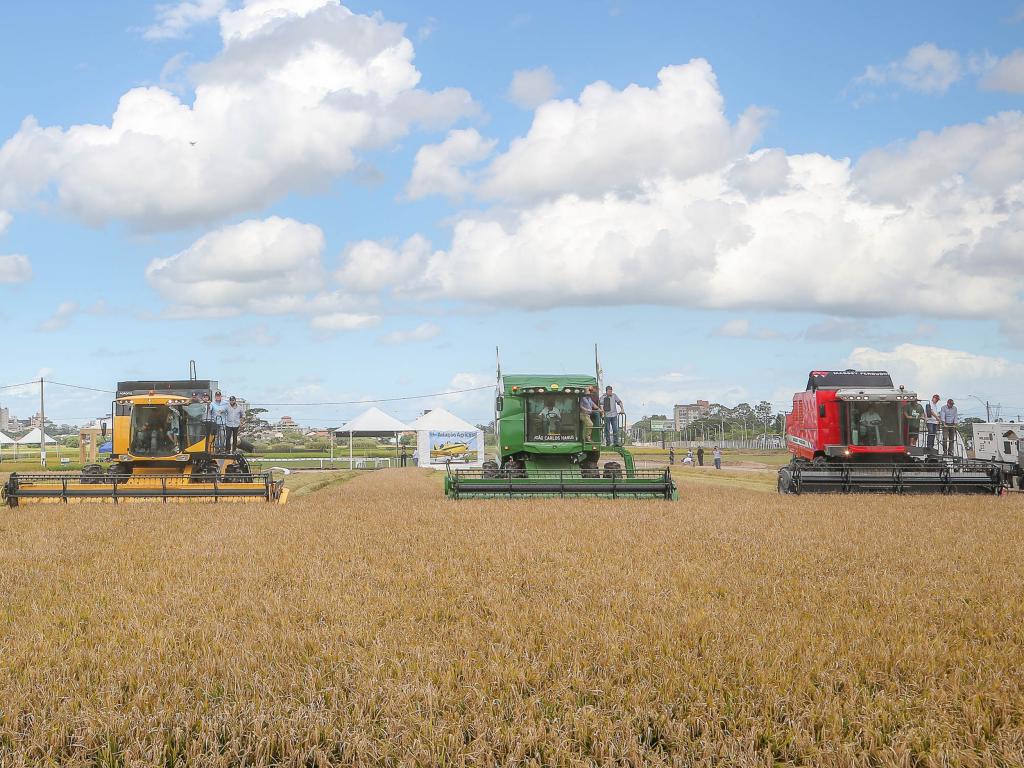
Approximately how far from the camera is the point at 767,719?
4.58m

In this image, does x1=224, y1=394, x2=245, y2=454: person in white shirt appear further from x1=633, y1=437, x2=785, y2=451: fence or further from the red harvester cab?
x1=633, y1=437, x2=785, y2=451: fence

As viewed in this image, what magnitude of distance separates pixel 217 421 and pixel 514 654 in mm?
17026

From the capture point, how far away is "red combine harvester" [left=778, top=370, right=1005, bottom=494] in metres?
20.5

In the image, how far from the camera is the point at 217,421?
21.2m

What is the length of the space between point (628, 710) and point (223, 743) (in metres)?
2.06

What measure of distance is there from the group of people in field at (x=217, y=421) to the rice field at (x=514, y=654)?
9529 mm

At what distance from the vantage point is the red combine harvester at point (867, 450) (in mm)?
20547

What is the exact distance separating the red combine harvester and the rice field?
9.20 m

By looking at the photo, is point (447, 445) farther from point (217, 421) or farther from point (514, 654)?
point (514, 654)

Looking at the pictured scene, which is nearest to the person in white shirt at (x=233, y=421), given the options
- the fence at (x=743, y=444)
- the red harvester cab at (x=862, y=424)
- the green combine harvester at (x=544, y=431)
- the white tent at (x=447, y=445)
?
the green combine harvester at (x=544, y=431)

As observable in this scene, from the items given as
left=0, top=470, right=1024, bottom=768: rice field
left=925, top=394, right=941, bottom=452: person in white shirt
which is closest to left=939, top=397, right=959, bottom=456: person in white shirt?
left=925, top=394, right=941, bottom=452: person in white shirt

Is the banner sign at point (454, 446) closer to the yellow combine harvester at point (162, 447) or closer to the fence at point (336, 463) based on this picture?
the fence at point (336, 463)

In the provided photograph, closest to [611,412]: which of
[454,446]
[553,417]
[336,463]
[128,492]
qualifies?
[553,417]

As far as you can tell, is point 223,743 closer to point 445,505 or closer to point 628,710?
point 628,710
